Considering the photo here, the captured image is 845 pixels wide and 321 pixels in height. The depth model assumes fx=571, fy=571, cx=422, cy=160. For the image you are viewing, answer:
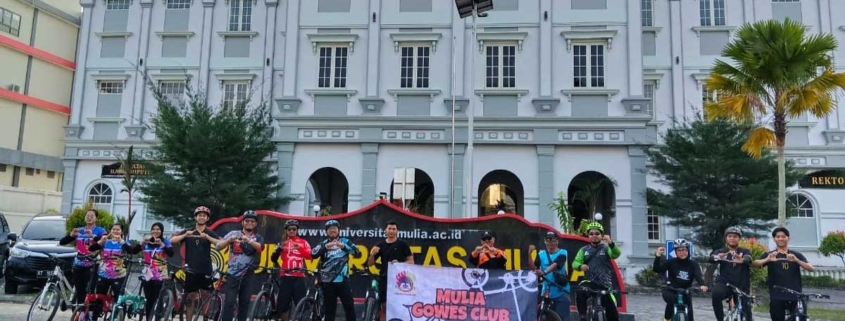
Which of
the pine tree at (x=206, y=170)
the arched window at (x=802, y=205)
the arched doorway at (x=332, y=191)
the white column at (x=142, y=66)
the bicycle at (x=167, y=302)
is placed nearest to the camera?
the bicycle at (x=167, y=302)

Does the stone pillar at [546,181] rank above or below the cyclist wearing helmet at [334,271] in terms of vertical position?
above

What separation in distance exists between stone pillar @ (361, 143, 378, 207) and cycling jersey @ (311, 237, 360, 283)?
10.3 metres

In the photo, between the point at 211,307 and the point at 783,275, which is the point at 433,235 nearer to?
the point at 211,307

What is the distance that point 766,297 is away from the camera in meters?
→ 15.9

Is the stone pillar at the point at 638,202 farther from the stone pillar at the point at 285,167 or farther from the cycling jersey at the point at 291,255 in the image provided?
the cycling jersey at the point at 291,255

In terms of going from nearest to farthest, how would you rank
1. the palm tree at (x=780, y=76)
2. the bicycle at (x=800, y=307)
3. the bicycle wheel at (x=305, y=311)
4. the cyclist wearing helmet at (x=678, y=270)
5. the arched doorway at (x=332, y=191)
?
the bicycle at (x=800, y=307)
the bicycle wheel at (x=305, y=311)
the cyclist wearing helmet at (x=678, y=270)
the palm tree at (x=780, y=76)
the arched doorway at (x=332, y=191)

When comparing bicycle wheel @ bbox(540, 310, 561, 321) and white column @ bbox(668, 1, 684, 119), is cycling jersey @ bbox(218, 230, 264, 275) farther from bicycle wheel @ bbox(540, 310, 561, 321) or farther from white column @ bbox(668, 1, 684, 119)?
white column @ bbox(668, 1, 684, 119)

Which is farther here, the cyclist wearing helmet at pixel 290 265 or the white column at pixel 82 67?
the white column at pixel 82 67

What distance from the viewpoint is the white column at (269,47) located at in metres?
24.1

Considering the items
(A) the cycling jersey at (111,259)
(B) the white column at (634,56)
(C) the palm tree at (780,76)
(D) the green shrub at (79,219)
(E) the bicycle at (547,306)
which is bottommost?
(E) the bicycle at (547,306)

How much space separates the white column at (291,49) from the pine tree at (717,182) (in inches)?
488

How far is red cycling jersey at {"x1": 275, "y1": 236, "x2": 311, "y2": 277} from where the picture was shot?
9016 millimetres

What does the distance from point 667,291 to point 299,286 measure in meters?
5.77

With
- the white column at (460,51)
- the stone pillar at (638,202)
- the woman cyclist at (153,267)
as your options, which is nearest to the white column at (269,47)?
the white column at (460,51)
